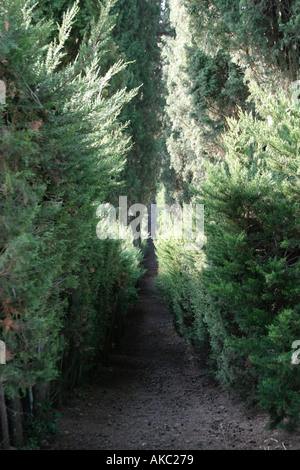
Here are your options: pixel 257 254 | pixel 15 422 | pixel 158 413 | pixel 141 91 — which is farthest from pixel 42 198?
pixel 141 91

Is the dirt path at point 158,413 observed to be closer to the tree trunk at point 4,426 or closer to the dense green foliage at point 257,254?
the dense green foliage at point 257,254

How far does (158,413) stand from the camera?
4715mm

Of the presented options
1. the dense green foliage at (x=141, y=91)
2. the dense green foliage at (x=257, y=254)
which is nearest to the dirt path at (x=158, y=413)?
the dense green foliage at (x=257, y=254)

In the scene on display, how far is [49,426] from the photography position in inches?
140

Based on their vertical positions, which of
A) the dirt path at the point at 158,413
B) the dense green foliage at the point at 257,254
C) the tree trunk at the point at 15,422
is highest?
the dense green foliage at the point at 257,254

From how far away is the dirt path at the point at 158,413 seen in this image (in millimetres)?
3604

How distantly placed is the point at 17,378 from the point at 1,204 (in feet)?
3.87

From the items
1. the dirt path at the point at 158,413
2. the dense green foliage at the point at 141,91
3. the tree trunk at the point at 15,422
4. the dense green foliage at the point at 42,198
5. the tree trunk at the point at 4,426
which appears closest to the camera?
the dense green foliage at the point at 42,198

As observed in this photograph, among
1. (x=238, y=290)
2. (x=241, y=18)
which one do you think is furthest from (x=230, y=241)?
(x=241, y=18)

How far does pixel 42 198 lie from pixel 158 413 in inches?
109

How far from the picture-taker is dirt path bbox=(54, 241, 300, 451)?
142 inches

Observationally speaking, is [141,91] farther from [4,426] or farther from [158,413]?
[4,426]

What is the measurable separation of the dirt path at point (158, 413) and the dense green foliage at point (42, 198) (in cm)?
46
